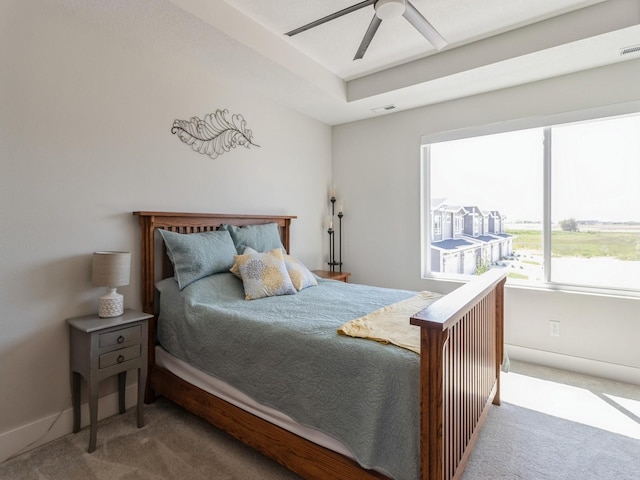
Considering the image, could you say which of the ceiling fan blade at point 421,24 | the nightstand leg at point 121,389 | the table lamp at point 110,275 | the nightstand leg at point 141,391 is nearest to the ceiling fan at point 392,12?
the ceiling fan blade at point 421,24

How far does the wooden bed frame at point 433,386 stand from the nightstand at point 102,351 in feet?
0.85

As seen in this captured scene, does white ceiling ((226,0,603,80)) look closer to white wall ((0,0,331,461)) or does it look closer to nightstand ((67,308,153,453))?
white wall ((0,0,331,461))

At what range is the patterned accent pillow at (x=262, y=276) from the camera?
7.64ft

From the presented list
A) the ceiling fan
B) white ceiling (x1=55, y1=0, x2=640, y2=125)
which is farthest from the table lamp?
the ceiling fan

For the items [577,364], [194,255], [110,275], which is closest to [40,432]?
[110,275]

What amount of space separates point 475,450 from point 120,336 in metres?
2.11

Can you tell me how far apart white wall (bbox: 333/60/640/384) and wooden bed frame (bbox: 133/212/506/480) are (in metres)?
0.91

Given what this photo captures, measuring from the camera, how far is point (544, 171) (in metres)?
3.01

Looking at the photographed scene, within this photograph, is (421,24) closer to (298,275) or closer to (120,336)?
(298,275)

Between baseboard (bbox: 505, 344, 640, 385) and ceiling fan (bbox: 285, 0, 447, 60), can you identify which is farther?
baseboard (bbox: 505, 344, 640, 385)

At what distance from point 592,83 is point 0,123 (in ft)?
13.3

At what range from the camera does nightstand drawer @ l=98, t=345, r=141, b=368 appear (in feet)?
6.18

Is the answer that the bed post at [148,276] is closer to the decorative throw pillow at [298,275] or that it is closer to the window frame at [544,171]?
the decorative throw pillow at [298,275]

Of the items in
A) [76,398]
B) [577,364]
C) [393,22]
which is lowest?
[577,364]
